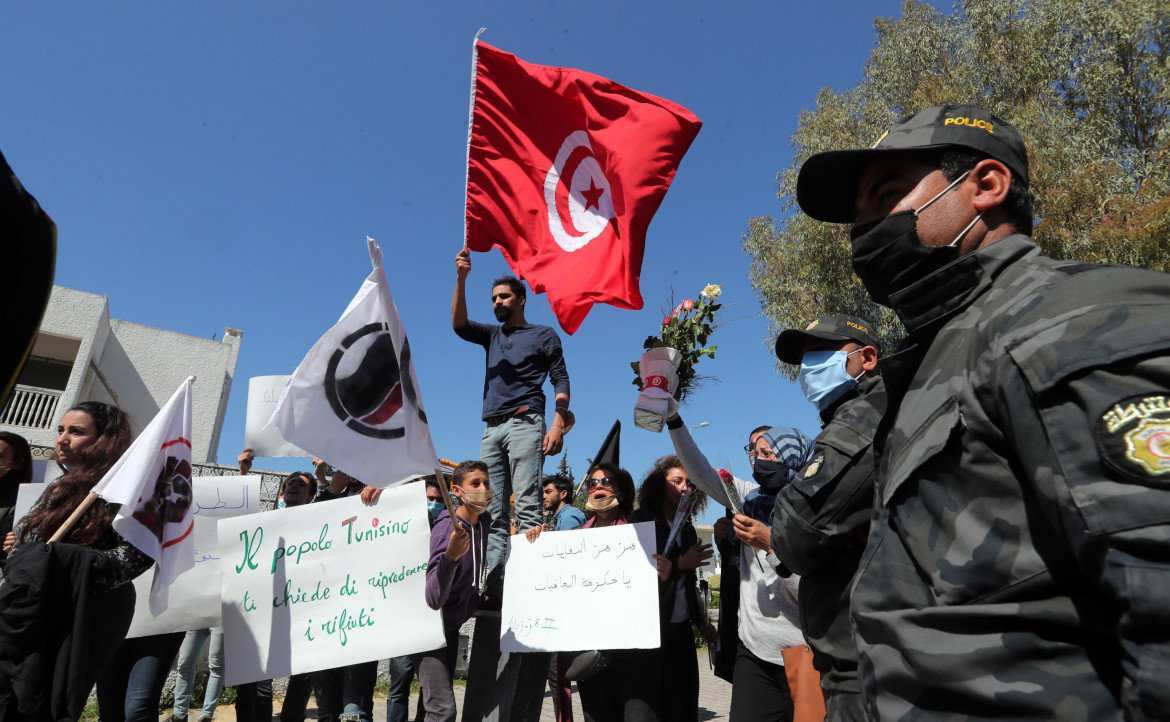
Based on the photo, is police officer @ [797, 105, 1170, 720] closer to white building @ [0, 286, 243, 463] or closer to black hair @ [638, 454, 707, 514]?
black hair @ [638, 454, 707, 514]

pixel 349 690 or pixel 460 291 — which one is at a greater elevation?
pixel 460 291

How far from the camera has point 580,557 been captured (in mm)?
4289

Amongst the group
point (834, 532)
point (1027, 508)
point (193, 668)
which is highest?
point (193, 668)

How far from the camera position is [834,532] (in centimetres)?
198

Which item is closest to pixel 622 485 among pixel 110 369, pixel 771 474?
pixel 771 474

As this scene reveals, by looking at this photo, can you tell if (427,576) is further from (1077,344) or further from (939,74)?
(939,74)

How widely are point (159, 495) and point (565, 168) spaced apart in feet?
10.4

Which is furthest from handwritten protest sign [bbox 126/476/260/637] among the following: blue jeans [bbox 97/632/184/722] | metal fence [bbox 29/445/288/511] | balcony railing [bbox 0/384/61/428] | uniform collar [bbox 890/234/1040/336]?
balcony railing [bbox 0/384/61/428]

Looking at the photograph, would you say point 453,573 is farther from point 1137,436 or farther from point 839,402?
point 1137,436

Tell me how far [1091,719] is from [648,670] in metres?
3.38

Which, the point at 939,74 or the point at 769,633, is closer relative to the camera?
the point at 769,633

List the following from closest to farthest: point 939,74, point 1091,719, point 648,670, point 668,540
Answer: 1. point 1091,719
2. point 648,670
3. point 668,540
4. point 939,74

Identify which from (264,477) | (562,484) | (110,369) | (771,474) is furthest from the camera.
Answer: (110,369)

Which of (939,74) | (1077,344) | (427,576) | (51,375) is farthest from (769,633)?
(51,375)
